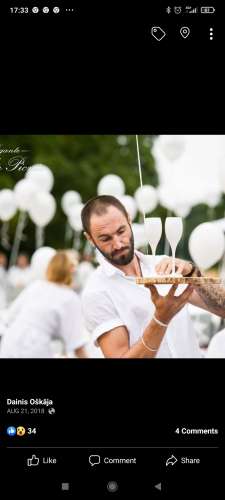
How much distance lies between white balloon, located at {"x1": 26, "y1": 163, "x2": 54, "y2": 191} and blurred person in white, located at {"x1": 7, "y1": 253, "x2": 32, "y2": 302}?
0.79ft

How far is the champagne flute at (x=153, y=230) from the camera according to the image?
4.55 ft

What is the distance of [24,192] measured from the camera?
1547 mm

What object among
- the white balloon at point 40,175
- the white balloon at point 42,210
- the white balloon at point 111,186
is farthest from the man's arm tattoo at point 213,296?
the white balloon at point 42,210

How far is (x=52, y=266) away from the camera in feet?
5.72

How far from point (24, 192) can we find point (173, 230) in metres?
0.35

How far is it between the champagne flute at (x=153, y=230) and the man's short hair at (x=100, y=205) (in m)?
0.05

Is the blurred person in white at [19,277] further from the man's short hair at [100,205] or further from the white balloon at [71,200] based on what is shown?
the man's short hair at [100,205]
